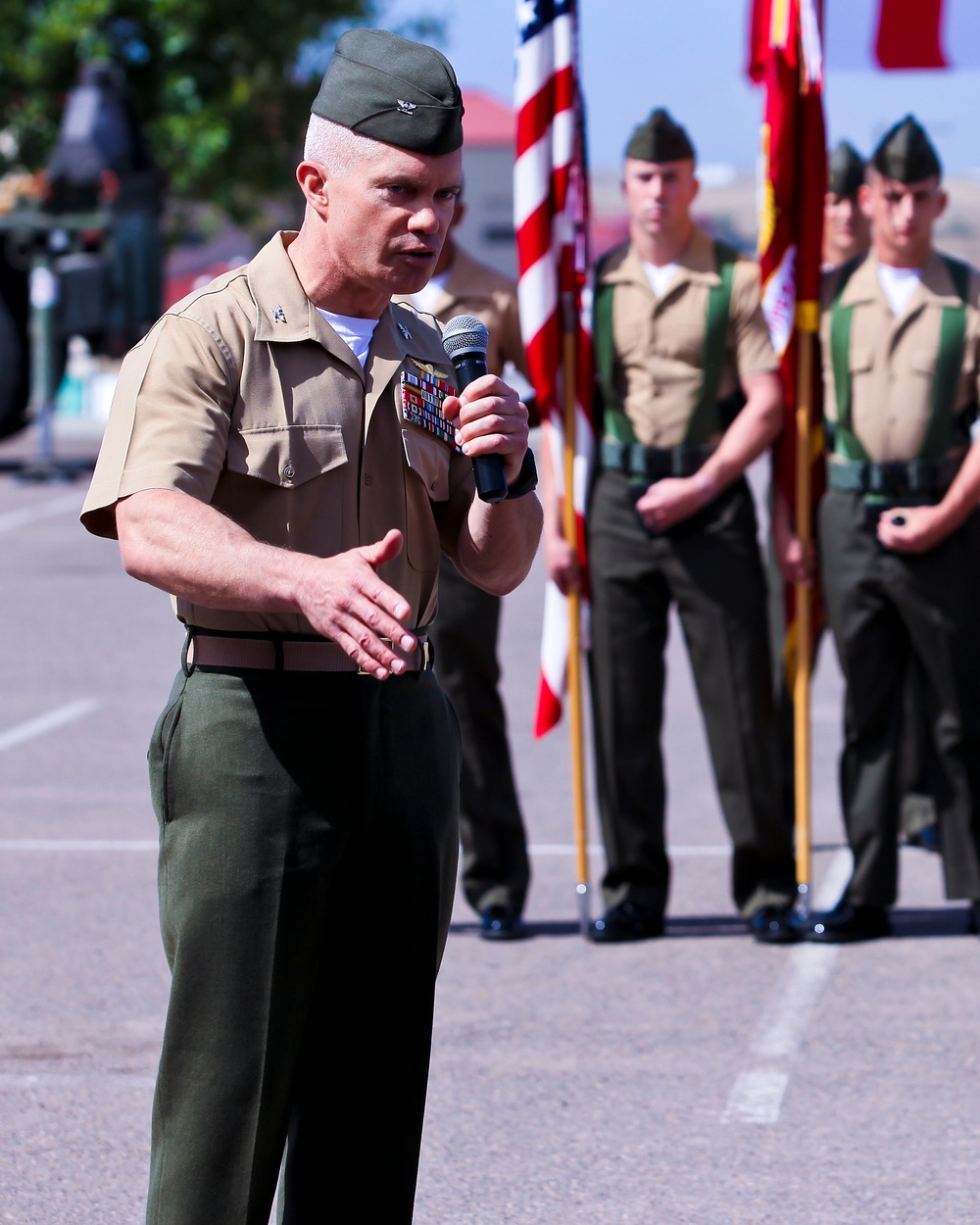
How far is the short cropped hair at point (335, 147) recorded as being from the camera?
111 inches

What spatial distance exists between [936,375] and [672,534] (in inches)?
34.1

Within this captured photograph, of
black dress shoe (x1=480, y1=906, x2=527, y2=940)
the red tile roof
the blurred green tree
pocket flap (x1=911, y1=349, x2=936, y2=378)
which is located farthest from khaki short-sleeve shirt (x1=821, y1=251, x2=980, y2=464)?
the red tile roof

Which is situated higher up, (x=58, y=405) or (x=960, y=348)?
(x=960, y=348)

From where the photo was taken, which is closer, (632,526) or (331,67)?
(331,67)

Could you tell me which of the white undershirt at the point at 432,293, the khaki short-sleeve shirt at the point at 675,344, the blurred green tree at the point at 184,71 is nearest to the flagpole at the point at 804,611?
the khaki short-sleeve shirt at the point at 675,344

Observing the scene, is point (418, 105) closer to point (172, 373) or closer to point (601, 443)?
point (172, 373)

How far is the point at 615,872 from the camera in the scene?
19.8ft

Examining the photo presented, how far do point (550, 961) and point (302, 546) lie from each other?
307cm

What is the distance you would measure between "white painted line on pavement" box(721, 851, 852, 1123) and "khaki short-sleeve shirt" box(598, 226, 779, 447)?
151 centimetres

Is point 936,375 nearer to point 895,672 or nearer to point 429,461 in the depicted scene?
point 895,672

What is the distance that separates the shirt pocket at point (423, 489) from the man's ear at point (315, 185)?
0.34 meters

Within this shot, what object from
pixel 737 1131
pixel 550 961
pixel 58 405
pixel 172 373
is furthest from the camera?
Result: pixel 58 405

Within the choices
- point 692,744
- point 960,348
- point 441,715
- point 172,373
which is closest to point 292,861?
point 441,715

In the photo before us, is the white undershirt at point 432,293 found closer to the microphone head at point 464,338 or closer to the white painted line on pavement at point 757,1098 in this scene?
the white painted line on pavement at point 757,1098
